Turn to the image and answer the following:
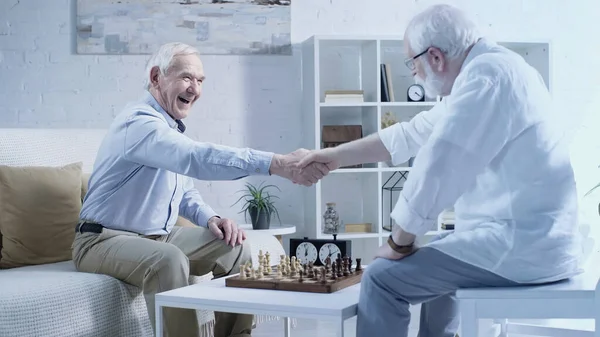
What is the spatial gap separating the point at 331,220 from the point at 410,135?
71.6 inches

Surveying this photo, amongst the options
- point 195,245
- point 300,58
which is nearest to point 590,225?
point 300,58

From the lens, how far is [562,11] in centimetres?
475

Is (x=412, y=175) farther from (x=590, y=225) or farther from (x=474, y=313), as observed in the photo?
(x=590, y=225)

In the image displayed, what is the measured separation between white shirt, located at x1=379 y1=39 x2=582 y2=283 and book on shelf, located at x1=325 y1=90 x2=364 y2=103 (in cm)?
230

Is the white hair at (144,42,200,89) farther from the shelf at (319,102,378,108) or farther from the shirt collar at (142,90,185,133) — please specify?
the shelf at (319,102,378,108)

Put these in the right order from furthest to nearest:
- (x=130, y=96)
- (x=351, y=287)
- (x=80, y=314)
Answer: (x=130, y=96), (x=80, y=314), (x=351, y=287)

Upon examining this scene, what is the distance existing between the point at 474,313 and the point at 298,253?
1.11m

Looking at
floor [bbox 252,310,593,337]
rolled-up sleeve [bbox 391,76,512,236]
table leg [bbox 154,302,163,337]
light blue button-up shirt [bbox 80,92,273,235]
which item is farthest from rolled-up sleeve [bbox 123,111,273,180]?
floor [bbox 252,310,593,337]

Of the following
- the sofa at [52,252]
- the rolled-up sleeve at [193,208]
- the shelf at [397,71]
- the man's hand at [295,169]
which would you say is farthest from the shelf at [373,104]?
the man's hand at [295,169]

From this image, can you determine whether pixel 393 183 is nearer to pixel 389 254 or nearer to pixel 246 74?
pixel 246 74

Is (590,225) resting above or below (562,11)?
below

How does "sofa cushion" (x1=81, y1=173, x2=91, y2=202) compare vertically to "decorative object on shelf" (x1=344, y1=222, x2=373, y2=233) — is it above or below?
above

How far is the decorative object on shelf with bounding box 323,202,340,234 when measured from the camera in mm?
4211

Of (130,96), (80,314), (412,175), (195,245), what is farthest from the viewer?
(130,96)
